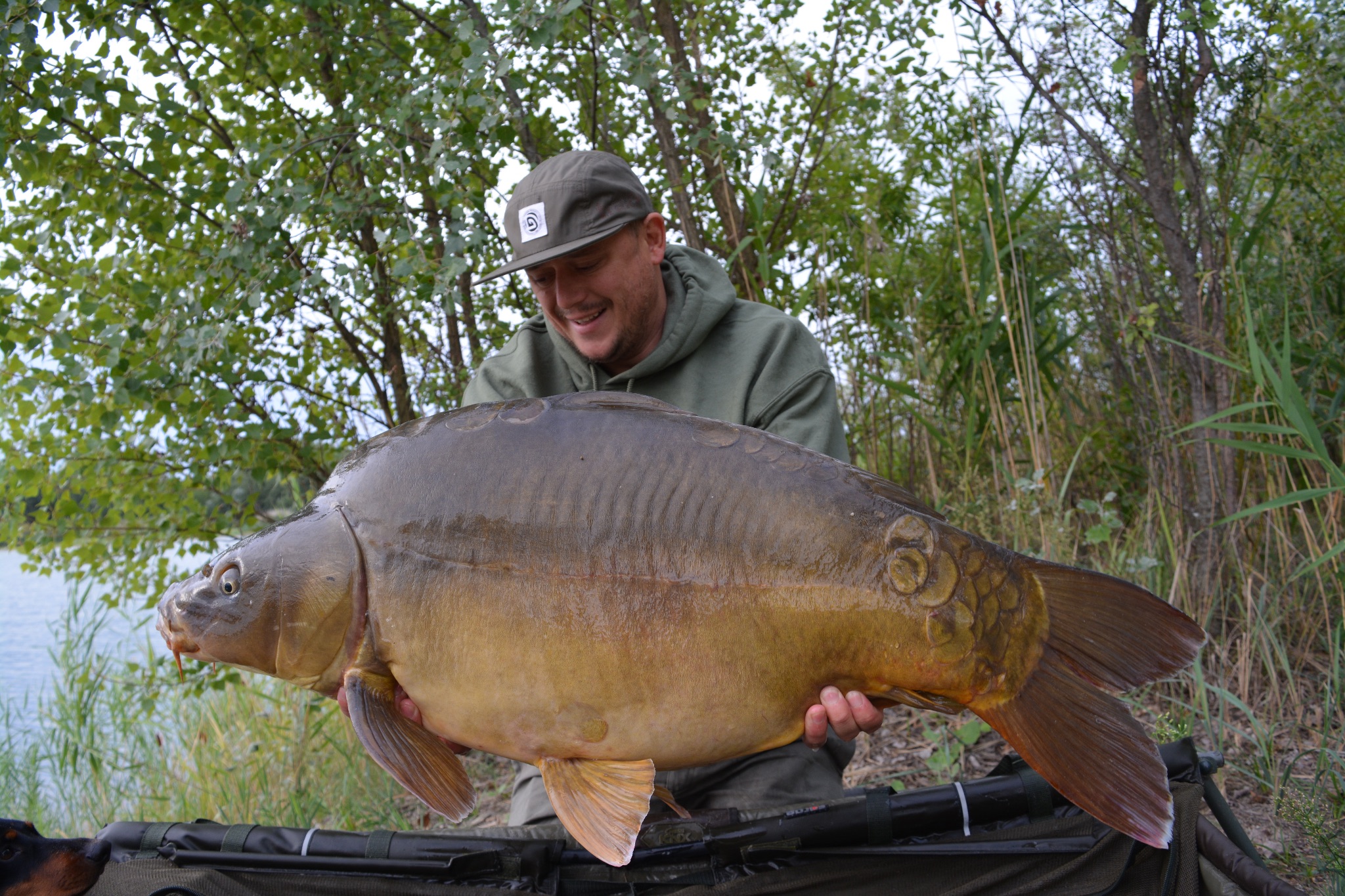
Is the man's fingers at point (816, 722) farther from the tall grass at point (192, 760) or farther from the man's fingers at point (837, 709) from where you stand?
the tall grass at point (192, 760)

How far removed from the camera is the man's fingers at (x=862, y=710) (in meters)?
1.27

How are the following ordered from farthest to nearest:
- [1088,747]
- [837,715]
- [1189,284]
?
[1189,284]
[837,715]
[1088,747]

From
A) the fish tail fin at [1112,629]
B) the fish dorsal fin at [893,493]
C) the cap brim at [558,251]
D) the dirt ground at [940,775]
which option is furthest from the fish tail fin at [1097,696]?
the cap brim at [558,251]

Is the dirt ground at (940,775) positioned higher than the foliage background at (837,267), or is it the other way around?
the foliage background at (837,267)

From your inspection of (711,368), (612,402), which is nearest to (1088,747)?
(612,402)

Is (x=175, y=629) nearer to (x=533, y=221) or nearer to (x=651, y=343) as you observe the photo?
(x=533, y=221)

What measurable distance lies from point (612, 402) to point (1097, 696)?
2.28ft

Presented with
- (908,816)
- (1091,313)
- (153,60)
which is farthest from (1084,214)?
(153,60)

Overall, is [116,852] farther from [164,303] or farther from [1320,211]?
[1320,211]

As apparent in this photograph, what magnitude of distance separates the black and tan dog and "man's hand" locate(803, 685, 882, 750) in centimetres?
104

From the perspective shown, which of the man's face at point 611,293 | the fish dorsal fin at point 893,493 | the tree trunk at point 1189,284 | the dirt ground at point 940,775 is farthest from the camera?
the tree trunk at point 1189,284

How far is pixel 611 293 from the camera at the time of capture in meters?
1.90

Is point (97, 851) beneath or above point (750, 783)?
above

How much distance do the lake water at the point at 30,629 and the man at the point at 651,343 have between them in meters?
2.68
